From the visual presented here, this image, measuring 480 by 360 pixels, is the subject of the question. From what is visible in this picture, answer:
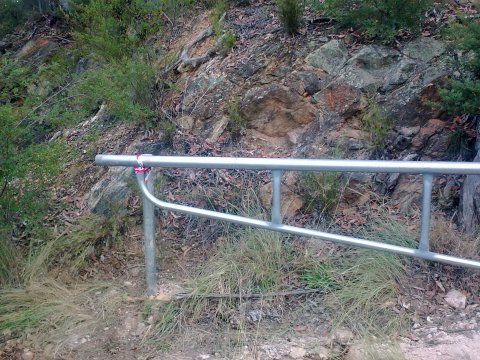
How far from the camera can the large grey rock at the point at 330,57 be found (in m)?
6.92

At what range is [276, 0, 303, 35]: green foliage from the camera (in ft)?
23.4

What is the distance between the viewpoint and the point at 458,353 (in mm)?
4234

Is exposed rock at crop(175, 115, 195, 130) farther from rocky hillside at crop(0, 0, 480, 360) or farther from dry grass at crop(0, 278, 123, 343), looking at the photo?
dry grass at crop(0, 278, 123, 343)

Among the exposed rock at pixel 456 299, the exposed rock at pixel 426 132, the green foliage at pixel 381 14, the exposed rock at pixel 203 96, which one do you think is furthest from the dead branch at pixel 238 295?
the green foliage at pixel 381 14

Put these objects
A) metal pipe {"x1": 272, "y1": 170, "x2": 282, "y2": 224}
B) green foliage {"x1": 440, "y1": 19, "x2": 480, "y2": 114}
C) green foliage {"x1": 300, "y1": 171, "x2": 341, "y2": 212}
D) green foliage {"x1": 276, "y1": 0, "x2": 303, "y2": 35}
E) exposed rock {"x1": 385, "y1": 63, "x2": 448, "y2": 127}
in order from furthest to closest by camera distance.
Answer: green foliage {"x1": 276, "y1": 0, "x2": 303, "y2": 35}
exposed rock {"x1": 385, "y1": 63, "x2": 448, "y2": 127}
green foliage {"x1": 440, "y1": 19, "x2": 480, "y2": 114}
green foliage {"x1": 300, "y1": 171, "x2": 341, "y2": 212}
metal pipe {"x1": 272, "y1": 170, "x2": 282, "y2": 224}

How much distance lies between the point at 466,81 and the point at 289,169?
2483 mm

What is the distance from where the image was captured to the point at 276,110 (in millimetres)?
6832

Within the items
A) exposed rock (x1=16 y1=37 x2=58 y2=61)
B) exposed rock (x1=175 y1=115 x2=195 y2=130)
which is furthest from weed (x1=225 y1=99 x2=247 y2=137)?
exposed rock (x1=16 y1=37 x2=58 y2=61)

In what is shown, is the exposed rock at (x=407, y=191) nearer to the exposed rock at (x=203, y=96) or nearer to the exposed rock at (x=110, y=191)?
the exposed rock at (x=203, y=96)

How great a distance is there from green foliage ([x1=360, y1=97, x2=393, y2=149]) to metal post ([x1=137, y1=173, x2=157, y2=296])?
246 centimetres

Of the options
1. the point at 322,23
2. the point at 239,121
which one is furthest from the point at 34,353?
the point at 322,23

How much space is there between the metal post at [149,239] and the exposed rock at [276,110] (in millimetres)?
2291

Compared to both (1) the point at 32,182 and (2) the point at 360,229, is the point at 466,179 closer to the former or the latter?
(2) the point at 360,229

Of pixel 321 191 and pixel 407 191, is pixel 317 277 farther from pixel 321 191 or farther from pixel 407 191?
pixel 407 191
